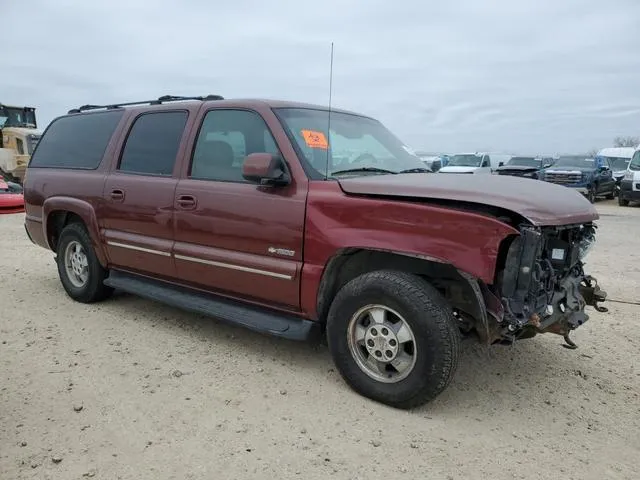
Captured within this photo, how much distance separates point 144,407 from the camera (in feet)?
10.6

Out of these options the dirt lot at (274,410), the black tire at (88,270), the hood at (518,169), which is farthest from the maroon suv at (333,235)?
the hood at (518,169)

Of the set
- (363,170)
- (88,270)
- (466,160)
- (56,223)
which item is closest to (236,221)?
(363,170)

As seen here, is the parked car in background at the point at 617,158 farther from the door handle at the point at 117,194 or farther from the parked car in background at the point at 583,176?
the door handle at the point at 117,194

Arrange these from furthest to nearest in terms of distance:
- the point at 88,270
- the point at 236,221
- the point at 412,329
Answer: the point at 88,270 < the point at 236,221 < the point at 412,329

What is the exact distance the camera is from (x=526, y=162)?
23.1 metres

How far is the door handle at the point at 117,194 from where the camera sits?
470 cm

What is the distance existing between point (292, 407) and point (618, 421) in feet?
6.42

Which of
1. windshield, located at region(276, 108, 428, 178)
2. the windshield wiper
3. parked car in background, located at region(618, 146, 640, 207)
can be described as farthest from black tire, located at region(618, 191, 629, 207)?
the windshield wiper

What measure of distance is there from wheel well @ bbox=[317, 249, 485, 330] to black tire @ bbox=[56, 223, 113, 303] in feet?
8.83

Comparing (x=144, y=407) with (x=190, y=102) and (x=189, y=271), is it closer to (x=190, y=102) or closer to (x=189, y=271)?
(x=189, y=271)

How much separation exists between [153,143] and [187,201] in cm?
84

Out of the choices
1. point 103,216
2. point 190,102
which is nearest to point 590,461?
point 190,102

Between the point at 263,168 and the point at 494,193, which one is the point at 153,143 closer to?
the point at 263,168

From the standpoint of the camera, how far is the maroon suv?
118 inches
